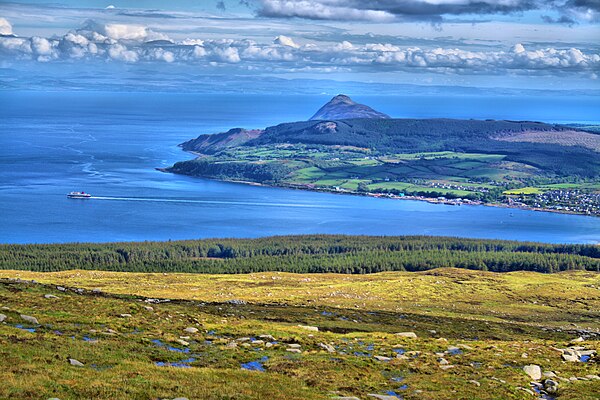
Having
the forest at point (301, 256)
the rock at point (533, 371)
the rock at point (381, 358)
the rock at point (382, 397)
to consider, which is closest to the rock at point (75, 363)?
the rock at point (382, 397)

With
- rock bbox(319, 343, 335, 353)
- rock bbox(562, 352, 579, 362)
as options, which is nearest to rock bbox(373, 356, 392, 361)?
rock bbox(319, 343, 335, 353)

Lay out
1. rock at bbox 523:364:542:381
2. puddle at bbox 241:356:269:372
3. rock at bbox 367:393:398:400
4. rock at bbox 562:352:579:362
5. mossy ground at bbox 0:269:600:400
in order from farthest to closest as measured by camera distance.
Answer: rock at bbox 562:352:579:362
rock at bbox 523:364:542:381
puddle at bbox 241:356:269:372
rock at bbox 367:393:398:400
mossy ground at bbox 0:269:600:400

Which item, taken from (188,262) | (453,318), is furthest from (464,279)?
(188,262)

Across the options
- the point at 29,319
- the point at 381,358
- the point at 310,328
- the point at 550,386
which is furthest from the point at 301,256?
the point at 550,386

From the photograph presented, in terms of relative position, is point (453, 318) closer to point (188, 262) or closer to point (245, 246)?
point (188, 262)

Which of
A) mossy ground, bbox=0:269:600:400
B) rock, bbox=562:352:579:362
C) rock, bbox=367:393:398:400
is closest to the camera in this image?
mossy ground, bbox=0:269:600:400

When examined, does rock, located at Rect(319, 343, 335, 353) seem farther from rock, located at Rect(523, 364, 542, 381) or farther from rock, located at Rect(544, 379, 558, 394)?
rock, located at Rect(544, 379, 558, 394)
